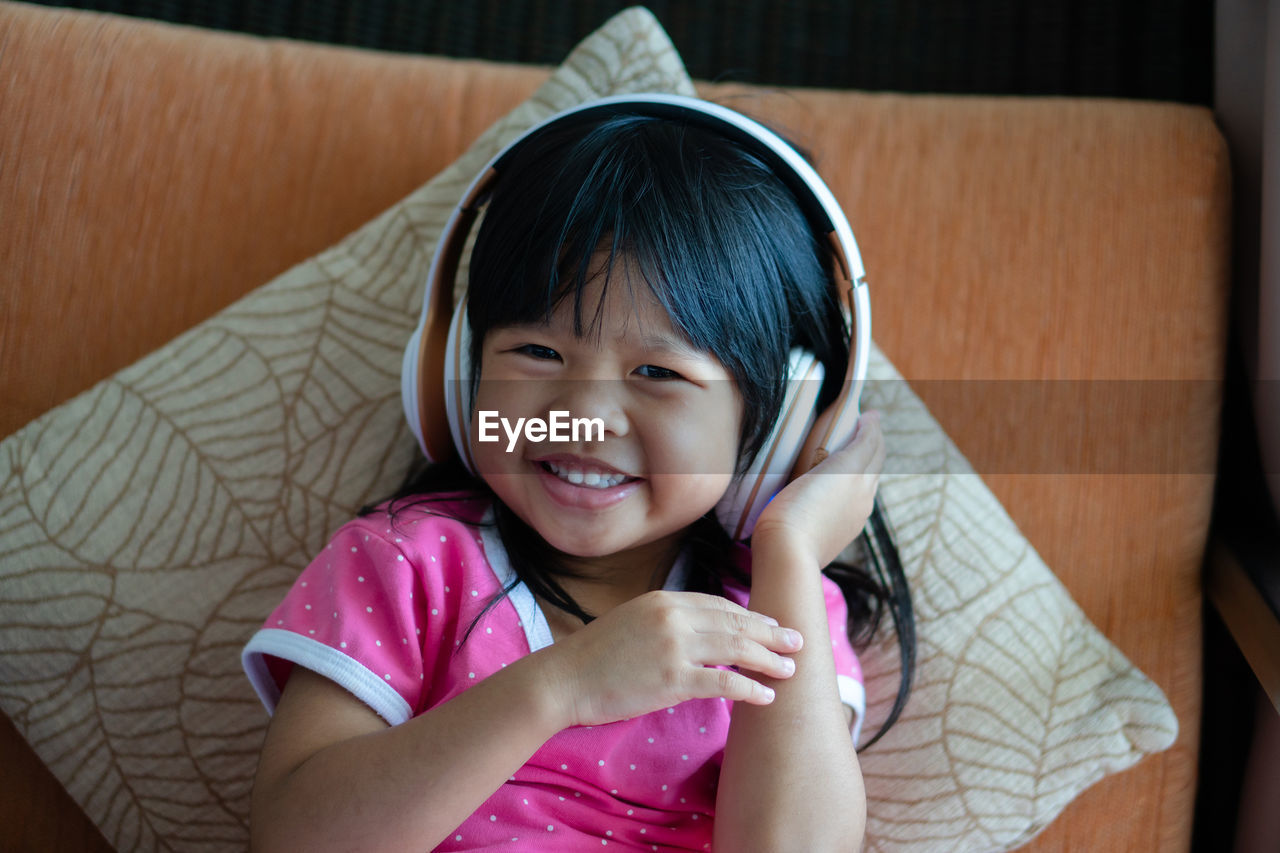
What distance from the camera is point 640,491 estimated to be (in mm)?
784

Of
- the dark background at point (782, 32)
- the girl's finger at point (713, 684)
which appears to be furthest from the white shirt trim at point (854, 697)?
the dark background at point (782, 32)

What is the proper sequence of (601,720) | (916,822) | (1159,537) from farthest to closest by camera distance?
1. (1159,537)
2. (916,822)
3. (601,720)

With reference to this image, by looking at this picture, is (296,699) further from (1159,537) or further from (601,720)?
(1159,537)

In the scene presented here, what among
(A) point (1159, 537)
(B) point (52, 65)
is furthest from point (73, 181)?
(A) point (1159, 537)

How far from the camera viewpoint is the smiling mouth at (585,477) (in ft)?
2.55

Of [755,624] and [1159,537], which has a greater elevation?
[1159,537]

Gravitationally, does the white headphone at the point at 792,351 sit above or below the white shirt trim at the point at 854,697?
above

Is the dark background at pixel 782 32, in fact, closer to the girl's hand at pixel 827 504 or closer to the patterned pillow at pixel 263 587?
the patterned pillow at pixel 263 587

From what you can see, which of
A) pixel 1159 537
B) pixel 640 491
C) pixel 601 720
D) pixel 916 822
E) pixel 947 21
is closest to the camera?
pixel 601 720

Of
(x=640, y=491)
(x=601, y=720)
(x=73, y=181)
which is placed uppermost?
(x=73, y=181)

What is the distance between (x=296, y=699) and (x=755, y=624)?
0.34 m

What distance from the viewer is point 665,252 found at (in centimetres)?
76

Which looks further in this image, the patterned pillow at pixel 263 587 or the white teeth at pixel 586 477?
the patterned pillow at pixel 263 587

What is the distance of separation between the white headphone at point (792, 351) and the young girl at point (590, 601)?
0.01 metres
